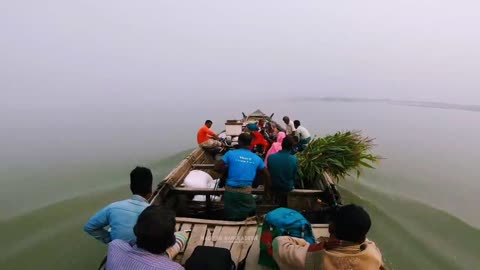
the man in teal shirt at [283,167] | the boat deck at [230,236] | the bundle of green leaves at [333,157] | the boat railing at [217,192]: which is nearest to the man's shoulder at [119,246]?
the boat deck at [230,236]

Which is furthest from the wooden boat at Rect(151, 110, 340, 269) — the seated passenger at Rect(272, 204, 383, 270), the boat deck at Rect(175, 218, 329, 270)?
the seated passenger at Rect(272, 204, 383, 270)

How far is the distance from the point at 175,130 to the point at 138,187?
54.9ft

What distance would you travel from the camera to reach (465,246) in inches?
224

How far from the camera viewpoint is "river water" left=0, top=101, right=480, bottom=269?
17.7ft

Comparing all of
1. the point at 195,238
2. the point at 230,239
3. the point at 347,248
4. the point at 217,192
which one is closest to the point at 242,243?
the point at 230,239

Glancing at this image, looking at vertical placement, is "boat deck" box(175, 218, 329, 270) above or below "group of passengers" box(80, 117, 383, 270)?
below

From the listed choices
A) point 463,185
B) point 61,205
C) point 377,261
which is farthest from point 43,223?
point 463,185

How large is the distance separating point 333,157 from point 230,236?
10.1ft

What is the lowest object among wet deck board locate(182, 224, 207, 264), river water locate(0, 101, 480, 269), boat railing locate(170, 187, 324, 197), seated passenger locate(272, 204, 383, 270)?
river water locate(0, 101, 480, 269)

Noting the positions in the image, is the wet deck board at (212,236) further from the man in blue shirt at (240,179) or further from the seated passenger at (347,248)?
the seated passenger at (347,248)

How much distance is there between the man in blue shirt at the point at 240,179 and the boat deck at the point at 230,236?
283mm

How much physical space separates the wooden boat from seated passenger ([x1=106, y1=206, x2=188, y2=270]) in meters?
1.13

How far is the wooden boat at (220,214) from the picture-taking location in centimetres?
332

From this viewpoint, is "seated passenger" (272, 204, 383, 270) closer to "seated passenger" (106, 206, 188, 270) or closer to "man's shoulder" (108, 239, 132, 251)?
"seated passenger" (106, 206, 188, 270)
